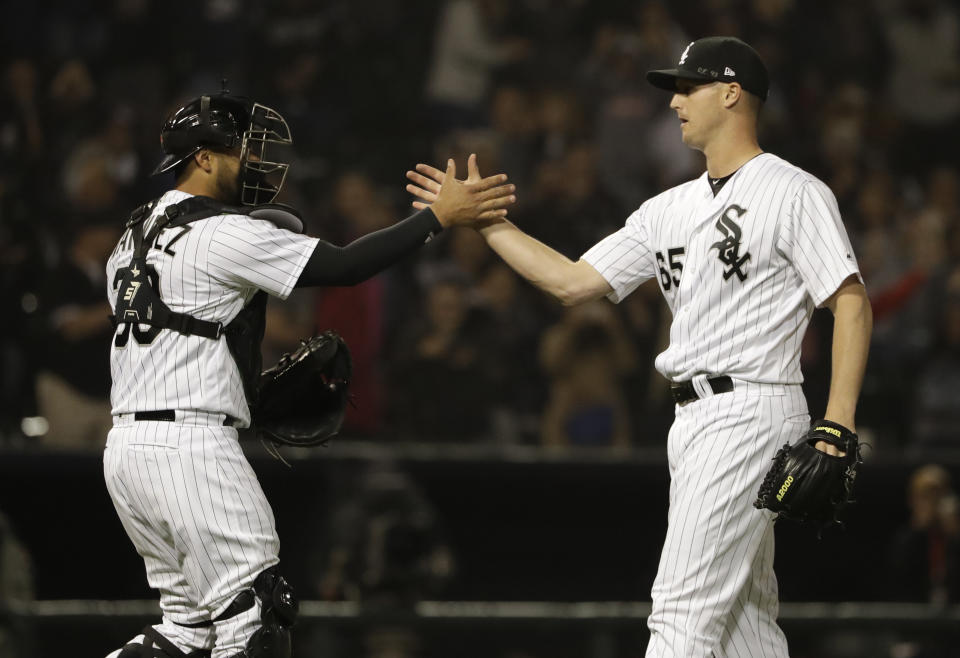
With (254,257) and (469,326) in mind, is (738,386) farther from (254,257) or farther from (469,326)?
(469,326)

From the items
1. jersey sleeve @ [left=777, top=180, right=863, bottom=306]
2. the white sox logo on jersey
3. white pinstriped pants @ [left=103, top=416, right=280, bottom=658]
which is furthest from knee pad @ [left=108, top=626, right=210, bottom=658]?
jersey sleeve @ [left=777, top=180, right=863, bottom=306]

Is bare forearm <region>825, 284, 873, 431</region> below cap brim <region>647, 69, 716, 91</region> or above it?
below

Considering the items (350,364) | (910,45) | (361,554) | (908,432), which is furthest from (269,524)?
(910,45)

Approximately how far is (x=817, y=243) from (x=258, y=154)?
1.54 metres

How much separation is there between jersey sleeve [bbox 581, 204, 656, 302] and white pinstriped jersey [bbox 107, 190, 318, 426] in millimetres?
931

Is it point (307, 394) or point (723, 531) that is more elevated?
point (307, 394)

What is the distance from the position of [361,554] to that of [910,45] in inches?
225

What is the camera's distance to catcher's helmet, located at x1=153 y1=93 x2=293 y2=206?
3662mm

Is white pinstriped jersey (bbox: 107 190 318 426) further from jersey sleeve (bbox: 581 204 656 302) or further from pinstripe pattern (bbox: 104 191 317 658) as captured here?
jersey sleeve (bbox: 581 204 656 302)

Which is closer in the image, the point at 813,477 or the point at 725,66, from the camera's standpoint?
the point at 813,477

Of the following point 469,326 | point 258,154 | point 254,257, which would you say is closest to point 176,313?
Result: point 254,257

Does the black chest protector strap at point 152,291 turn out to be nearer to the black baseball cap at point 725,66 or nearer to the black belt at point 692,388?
the black belt at point 692,388

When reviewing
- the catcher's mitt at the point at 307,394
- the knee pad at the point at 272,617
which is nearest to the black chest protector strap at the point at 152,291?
the catcher's mitt at the point at 307,394

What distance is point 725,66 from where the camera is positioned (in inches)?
148
